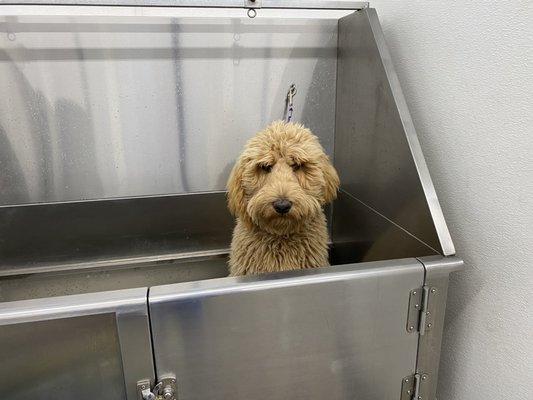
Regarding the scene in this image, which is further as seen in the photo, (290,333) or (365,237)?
(365,237)

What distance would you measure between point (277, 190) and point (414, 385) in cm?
45

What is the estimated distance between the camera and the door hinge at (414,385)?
2.21 feet

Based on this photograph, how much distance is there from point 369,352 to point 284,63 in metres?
0.90

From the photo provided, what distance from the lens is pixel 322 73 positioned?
1.23 meters

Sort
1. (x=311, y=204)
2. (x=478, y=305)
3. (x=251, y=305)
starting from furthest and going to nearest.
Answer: (x=311, y=204) < (x=478, y=305) < (x=251, y=305)

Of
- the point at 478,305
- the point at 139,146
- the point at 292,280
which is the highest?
the point at 139,146

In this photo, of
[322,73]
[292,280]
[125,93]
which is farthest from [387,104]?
[125,93]

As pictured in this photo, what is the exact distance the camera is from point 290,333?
0.60 metres

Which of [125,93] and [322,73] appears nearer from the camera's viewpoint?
[125,93]

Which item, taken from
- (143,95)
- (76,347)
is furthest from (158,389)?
(143,95)

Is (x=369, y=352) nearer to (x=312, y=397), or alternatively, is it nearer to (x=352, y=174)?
(x=312, y=397)

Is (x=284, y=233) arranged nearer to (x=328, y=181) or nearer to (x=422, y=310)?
(x=328, y=181)

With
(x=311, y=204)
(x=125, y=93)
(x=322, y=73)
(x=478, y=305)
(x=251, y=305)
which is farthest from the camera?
(x=322, y=73)

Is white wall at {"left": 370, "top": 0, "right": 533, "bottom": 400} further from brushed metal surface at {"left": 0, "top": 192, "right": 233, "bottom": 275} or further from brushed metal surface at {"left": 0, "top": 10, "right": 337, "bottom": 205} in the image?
brushed metal surface at {"left": 0, "top": 192, "right": 233, "bottom": 275}
